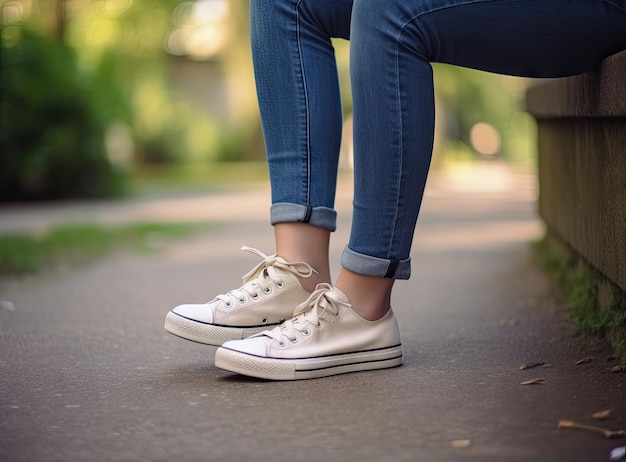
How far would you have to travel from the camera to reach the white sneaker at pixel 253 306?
2.20 m

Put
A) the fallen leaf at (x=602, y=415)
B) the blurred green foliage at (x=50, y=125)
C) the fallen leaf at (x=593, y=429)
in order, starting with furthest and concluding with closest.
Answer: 1. the blurred green foliage at (x=50, y=125)
2. the fallen leaf at (x=602, y=415)
3. the fallen leaf at (x=593, y=429)

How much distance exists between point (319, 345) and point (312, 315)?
66 mm

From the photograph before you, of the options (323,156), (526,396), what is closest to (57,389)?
(323,156)

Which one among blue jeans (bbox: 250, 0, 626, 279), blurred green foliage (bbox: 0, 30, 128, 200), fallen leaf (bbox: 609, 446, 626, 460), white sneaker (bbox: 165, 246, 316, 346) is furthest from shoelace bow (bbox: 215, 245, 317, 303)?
blurred green foliage (bbox: 0, 30, 128, 200)

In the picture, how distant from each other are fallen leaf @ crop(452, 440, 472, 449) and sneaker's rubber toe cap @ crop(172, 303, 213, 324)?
75 centimetres

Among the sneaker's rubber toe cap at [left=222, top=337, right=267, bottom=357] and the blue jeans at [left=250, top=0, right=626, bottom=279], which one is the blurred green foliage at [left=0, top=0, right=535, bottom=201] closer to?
the blue jeans at [left=250, top=0, right=626, bottom=279]

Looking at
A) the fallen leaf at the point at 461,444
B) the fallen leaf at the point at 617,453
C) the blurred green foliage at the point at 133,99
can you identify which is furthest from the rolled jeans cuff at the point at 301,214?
the blurred green foliage at the point at 133,99

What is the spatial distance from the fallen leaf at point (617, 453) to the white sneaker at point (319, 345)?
0.69 metres

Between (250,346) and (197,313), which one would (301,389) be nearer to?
(250,346)

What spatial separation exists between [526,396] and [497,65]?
2.21 ft

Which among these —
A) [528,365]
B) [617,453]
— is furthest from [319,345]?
[617,453]

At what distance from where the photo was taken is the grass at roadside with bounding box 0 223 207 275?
464 cm

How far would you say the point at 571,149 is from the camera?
9.61 ft

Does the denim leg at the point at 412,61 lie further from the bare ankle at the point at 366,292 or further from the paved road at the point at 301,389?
the paved road at the point at 301,389
